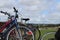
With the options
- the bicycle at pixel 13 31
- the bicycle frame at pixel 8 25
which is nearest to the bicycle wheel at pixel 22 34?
the bicycle at pixel 13 31

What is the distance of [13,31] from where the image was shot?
7570mm

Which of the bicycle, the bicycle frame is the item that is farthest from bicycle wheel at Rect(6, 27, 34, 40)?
the bicycle frame

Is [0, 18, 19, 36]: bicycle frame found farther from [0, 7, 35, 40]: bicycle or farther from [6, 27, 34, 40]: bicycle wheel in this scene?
[6, 27, 34, 40]: bicycle wheel

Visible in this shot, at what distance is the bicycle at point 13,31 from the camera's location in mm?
7523

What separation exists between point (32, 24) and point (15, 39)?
610mm

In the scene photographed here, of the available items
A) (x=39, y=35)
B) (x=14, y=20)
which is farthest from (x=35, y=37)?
(x=14, y=20)

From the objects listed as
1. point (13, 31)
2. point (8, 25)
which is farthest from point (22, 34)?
point (8, 25)

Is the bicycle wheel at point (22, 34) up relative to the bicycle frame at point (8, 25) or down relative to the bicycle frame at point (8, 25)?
down

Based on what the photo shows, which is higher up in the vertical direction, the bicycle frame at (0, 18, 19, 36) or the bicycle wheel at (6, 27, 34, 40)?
the bicycle frame at (0, 18, 19, 36)

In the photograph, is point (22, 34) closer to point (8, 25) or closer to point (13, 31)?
point (13, 31)

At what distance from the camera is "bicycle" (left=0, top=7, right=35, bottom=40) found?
752cm

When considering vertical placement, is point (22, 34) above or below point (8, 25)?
below

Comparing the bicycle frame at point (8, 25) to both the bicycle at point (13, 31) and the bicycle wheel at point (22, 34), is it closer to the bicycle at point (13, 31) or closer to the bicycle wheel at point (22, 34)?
the bicycle at point (13, 31)

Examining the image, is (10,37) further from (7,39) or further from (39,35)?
(39,35)
